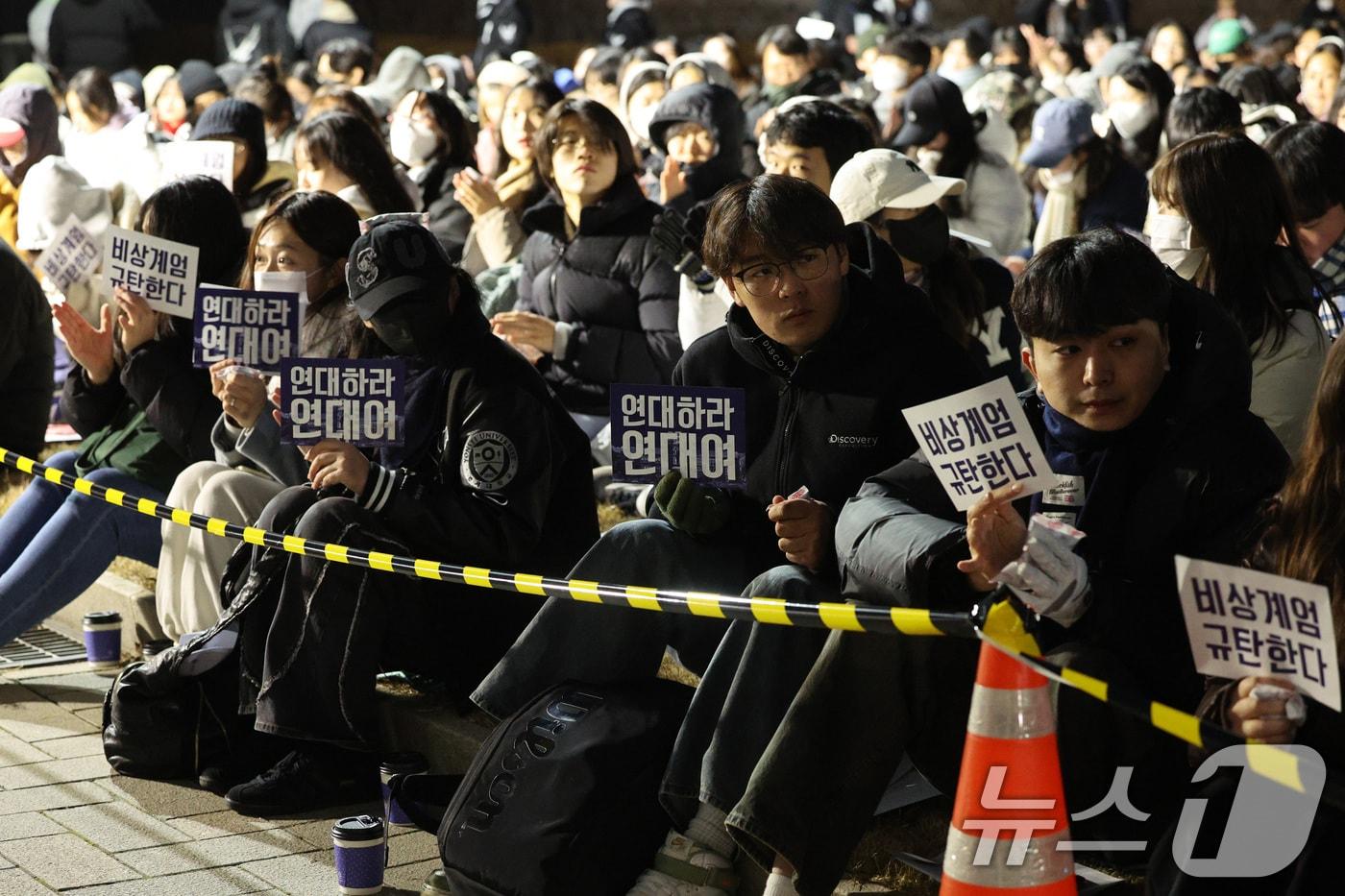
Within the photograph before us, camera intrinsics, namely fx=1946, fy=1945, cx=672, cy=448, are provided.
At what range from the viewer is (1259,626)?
9.23ft

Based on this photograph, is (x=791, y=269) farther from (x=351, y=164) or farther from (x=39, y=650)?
(x=351, y=164)

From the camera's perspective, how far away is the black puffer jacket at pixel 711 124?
7867 millimetres

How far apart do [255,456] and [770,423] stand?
1.63m

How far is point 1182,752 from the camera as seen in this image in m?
3.42

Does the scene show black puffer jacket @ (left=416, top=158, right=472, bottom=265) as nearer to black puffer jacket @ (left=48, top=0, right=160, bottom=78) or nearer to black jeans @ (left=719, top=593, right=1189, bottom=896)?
black jeans @ (left=719, top=593, right=1189, bottom=896)

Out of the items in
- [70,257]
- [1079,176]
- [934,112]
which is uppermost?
[934,112]

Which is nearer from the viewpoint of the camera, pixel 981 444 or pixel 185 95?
pixel 981 444

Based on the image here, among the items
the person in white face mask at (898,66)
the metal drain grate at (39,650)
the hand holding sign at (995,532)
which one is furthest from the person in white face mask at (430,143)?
the hand holding sign at (995,532)

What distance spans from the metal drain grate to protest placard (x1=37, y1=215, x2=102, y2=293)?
121 cm

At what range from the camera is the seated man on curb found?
3434mm

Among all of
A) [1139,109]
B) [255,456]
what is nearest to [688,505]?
[255,456]

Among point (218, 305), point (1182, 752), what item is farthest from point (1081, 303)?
point (218, 305)

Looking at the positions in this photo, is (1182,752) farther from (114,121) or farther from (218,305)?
(114,121)

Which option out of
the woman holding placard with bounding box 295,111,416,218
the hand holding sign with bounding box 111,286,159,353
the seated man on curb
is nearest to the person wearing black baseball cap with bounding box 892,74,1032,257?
the woman holding placard with bounding box 295,111,416,218
